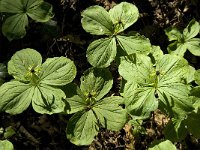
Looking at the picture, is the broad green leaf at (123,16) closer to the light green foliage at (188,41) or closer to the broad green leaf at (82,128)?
the light green foliage at (188,41)

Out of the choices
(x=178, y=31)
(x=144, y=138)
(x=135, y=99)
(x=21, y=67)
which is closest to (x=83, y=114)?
(x=135, y=99)

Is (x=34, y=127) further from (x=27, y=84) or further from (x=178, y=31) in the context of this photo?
(x=178, y=31)

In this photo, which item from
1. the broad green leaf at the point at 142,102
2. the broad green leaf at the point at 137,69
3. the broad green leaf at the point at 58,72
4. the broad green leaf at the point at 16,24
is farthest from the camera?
the broad green leaf at the point at 16,24

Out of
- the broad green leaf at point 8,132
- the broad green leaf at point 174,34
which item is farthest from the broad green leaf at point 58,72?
the broad green leaf at point 174,34

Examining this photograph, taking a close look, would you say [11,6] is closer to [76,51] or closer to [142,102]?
[76,51]

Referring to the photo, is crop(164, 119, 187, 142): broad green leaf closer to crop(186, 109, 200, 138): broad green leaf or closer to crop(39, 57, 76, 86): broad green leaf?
crop(186, 109, 200, 138): broad green leaf

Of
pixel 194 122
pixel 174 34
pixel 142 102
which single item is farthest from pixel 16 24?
pixel 194 122

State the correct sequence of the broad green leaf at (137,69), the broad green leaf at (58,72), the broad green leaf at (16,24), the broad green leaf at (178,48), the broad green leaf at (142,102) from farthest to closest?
the broad green leaf at (178,48), the broad green leaf at (16,24), the broad green leaf at (58,72), the broad green leaf at (137,69), the broad green leaf at (142,102)
